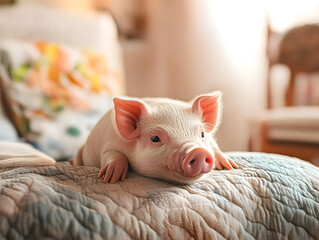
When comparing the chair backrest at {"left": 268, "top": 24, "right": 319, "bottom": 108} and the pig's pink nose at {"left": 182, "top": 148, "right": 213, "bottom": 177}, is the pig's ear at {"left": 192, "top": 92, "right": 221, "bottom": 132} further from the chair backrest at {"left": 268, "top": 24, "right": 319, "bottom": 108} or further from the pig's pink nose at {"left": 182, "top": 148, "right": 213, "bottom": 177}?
the chair backrest at {"left": 268, "top": 24, "right": 319, "bottom": 108}

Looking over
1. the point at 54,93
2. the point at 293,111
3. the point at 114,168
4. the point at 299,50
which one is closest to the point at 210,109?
the point at 114,168

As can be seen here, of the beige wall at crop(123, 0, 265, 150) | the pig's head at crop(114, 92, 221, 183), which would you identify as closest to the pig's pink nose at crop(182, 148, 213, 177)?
the pig's head at crop(114, 92, 221, 183)

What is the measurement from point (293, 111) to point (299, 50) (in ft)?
2.20

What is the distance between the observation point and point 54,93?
1621mm

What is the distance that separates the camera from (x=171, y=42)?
9.24 ft

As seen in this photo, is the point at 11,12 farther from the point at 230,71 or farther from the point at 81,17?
the point at 230,71

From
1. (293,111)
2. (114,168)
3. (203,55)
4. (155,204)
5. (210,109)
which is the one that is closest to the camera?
(155,204)

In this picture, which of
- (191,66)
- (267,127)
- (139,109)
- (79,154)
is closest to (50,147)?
(79,154)

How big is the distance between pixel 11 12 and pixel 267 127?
4.96ft

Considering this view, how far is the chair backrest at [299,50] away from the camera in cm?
251

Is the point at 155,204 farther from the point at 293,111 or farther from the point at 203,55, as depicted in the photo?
the point at 203,55

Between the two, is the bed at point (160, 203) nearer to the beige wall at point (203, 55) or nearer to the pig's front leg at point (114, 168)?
the pig's front leg at point (114, 168)

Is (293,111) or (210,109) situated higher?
(210,109)

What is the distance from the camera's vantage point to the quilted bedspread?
59 cm
